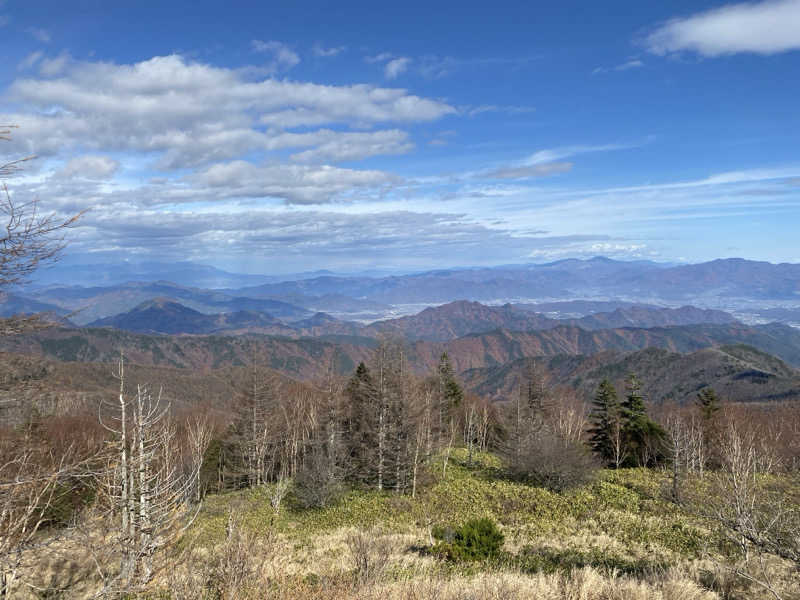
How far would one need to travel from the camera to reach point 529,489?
30.6 m

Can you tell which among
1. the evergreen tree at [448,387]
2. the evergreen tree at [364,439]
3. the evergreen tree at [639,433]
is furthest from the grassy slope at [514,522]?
the evergreen tree at [448,387]

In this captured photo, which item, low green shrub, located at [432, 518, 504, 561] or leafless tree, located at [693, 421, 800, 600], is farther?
low green shrub, located at [432, 518, 504, 561]

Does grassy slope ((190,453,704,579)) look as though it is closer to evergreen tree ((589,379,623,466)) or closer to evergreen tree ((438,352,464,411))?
evergreen tree ((589,379,623,466))

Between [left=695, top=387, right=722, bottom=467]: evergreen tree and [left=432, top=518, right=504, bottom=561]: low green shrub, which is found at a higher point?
[left=432, top=518, right=504, bottom=561]: low green shrub

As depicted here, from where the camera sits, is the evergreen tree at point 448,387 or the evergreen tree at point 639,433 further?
the evergreen tree at point 448,387

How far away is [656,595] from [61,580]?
15755 millimetres

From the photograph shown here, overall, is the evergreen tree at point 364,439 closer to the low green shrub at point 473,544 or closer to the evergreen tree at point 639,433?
the low green shrub at point 473,544

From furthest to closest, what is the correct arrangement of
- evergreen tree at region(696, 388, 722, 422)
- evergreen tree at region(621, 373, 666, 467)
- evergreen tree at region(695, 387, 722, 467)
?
evergreen tree at region(696, 388, 722, 422)
evergreen tree at region(621, 373, 666, 467)
evergreen tree at region(695, 387, 722, 467)

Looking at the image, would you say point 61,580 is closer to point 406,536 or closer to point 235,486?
point 406,536

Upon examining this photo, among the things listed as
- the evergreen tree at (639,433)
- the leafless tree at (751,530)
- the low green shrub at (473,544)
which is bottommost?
the evergreen tree at (639,433)

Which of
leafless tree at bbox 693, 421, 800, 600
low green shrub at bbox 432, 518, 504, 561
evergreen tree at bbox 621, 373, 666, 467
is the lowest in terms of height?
evergreen tree at bbox 621, 373, 666, 467

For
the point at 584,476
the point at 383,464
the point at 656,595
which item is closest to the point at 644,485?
the point at 584,476

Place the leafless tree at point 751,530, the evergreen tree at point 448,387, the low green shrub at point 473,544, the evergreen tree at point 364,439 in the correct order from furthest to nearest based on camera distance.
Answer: the evergreen tree at point 448,387 → the evergreen tree at point 364,439 → the low green shrub at point 473,544 → the leafless tree at point 751,530

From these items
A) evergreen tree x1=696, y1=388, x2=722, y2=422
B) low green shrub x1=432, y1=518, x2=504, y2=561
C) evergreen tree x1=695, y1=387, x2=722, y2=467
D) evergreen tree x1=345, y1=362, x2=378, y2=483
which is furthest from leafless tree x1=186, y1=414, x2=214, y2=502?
evergreen tree x1=696, y1=388, x2=722, y2=422
